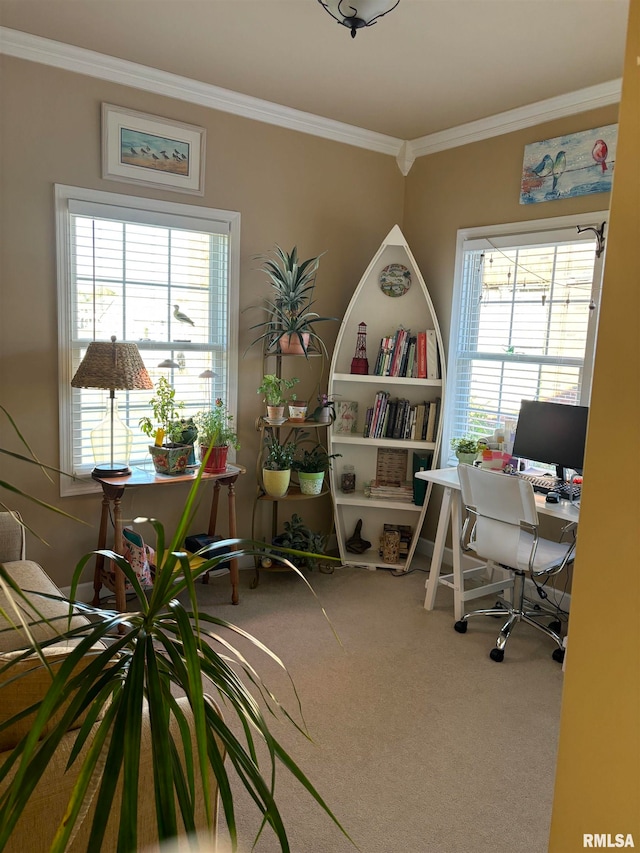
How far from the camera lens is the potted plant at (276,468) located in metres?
3.85

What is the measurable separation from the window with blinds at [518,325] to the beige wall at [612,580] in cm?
283

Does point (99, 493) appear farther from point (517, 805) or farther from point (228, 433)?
point (517, 805)

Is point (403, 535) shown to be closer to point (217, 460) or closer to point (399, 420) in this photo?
point (399, 420)

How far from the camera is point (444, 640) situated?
3.29 m

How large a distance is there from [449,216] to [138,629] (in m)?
3.87

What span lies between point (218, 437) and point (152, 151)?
1.59 m

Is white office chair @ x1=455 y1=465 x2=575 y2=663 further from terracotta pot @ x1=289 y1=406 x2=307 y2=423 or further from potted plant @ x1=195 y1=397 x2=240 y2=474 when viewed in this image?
potted plant @ x1=195 y1=397 x2=240 y2=474

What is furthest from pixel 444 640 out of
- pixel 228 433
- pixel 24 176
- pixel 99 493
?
pixel 24 176

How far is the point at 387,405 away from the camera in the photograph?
4.30 meters

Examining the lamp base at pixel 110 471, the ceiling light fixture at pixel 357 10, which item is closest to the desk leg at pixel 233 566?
the lamp base at pixel 110 471

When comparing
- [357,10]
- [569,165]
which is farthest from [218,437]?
[569,165]

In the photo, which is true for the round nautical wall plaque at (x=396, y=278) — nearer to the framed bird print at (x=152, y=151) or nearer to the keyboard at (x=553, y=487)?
the framed bird print at (x=152, y=151)

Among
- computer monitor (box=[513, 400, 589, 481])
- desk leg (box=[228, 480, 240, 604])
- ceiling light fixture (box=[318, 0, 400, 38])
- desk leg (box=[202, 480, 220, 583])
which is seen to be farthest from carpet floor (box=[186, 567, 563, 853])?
ceiling light fixture (box=[318, 0, 400, 38])

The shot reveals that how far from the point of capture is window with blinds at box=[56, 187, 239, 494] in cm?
336
